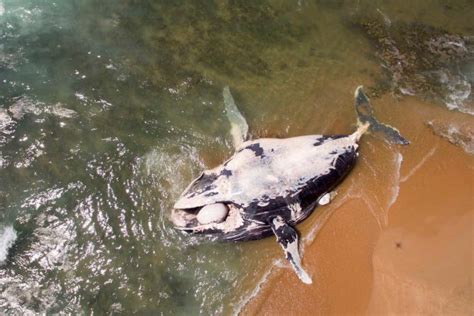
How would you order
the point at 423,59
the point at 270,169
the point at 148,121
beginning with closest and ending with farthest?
the point at 270,169, the point at 148,121, the point at 423,59

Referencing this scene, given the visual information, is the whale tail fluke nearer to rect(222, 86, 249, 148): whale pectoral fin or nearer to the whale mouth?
rect(222, 86, 249, 148): whale pectoral fin

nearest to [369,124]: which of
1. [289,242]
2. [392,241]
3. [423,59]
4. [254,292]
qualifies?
[423,59]

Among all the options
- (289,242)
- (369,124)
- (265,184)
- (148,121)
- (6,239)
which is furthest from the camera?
(369,124)

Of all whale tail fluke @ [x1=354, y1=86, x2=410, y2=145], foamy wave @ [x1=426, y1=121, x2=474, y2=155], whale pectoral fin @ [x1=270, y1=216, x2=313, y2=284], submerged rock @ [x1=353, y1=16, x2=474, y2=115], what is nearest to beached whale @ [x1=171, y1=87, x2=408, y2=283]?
whale pectoral fin @ [x1=270, y1=216, x2=313, y2=284]

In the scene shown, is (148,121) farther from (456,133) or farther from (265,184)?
(456,133)

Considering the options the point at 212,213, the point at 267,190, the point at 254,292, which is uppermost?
the point at 267,190

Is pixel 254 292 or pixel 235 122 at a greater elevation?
pixel 235 122

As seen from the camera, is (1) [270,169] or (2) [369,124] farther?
(2) [369,124]
